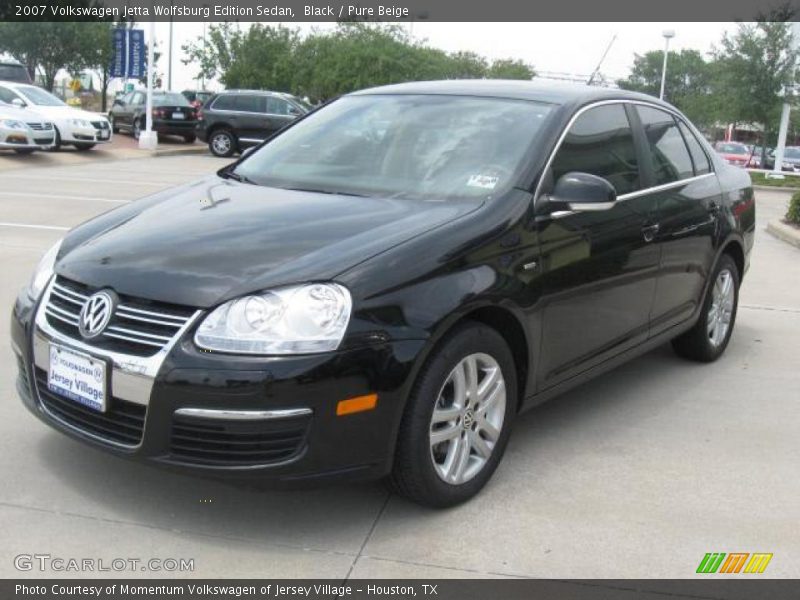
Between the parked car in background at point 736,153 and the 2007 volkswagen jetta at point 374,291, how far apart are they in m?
27.8

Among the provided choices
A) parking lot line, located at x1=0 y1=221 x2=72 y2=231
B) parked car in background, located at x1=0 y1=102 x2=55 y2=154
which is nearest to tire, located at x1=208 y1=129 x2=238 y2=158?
parked car in background, located at x1=0 y1=102 x2=55 y2=154

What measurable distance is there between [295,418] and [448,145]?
1.71 meters

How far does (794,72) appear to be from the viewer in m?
25.4

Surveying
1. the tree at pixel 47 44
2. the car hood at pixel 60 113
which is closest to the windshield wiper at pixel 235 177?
the car hood at pixel 60 113

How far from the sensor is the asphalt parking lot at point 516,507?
306 cm

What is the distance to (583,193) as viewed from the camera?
3.74m

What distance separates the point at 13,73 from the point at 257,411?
26.5m

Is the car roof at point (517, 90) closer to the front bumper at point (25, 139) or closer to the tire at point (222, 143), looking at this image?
the front bumper at point (25, 139)

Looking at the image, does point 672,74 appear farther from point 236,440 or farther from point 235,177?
point 236,440

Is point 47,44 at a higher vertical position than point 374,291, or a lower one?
higher

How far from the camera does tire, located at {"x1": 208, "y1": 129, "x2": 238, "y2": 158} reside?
24125 mm

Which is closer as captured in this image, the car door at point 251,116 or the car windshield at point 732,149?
the car door at point 251,116

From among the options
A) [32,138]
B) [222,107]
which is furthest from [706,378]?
[222,107]

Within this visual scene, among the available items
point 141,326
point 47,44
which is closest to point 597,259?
point 141,326
